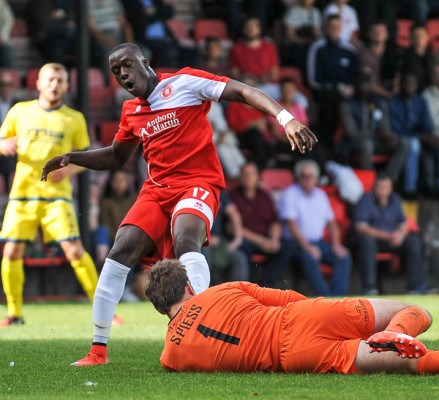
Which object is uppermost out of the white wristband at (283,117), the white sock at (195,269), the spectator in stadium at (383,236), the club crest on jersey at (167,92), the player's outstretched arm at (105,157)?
the white wristband at (283,117)

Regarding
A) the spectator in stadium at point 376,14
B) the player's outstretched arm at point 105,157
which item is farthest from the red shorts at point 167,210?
the spectator in stadium at point 376,14

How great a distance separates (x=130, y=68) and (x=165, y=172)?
76 centimetres

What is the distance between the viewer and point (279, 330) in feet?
23.4

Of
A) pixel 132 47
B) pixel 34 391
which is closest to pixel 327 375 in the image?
pixel 34 391

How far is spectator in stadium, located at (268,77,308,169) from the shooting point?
17344 mm

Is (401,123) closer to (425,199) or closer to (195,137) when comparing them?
(425,199)

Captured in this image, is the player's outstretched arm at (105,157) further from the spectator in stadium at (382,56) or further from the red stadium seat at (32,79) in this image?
the spectator in stadium at (382,56)

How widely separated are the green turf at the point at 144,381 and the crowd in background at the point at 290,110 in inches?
231

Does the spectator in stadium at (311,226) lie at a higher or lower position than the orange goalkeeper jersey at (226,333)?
lower

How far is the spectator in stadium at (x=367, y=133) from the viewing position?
695 inches

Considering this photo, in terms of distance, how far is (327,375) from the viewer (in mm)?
7215

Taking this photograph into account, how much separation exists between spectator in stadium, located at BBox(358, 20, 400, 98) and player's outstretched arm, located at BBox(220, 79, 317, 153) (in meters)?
11.0

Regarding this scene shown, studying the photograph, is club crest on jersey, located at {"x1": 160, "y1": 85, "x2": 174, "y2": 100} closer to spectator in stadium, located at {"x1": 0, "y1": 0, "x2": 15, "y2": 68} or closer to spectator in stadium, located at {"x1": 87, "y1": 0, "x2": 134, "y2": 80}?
spectator in stadium, located at {"x1": 0, "y1": 0, "x2": 15, "y2": 68}

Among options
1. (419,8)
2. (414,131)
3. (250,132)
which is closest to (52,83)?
(250,132)
